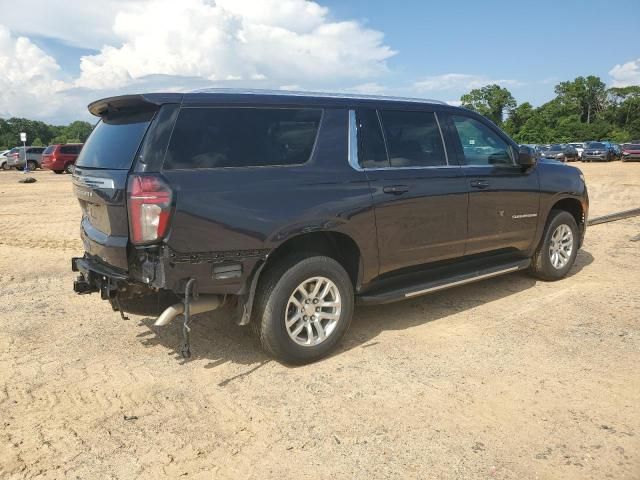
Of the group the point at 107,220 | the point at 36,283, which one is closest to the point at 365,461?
the point at 107,220

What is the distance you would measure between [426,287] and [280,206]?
160 centimetres

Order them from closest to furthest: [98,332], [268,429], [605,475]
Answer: [605,475], [268,429], [98,332]

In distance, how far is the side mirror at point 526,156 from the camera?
5.46m

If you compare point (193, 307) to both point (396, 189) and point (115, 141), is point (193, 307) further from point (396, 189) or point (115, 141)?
point (396, 189)

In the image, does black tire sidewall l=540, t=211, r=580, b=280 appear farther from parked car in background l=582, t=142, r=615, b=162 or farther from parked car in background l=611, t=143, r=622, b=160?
parked car in background l=611, t=143, r=622, b=160

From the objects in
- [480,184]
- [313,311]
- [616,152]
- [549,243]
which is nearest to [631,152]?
[616,152]

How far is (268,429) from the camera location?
3229mm

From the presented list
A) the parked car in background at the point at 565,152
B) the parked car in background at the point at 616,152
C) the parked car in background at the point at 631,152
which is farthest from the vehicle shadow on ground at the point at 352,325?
the parked car in background at the point at 616,152

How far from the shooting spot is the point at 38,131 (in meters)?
120

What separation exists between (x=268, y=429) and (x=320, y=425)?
31 centimetres

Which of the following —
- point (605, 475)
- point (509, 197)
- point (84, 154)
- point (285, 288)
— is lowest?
point (605, 475)

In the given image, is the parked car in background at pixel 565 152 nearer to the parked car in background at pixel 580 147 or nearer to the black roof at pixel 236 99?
the parked car in background at pixel 580 147

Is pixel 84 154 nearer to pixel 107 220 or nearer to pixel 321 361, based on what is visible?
pixel 107 220

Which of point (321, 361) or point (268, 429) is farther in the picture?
point (321, 361)
